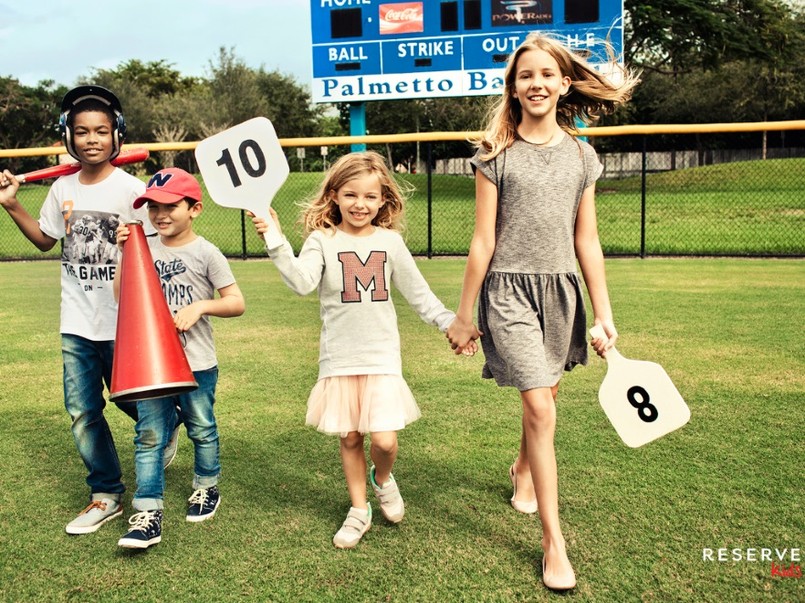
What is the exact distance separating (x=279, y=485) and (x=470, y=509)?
829mm

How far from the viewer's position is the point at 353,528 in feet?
9.72

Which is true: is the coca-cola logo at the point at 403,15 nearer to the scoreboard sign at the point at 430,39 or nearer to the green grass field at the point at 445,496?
the scoreboard sign at the point at 430,39

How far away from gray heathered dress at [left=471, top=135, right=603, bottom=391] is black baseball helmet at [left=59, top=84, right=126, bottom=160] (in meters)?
1.41

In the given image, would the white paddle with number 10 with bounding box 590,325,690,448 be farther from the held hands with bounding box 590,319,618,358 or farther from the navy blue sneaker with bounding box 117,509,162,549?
the navy blue sneaker with bounding box 117,509,162,549

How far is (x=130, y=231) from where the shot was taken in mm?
2938

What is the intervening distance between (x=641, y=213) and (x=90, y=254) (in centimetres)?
1036

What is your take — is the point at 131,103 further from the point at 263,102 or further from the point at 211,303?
the point at 211,303

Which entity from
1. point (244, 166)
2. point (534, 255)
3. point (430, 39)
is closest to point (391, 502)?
point (534, 255)


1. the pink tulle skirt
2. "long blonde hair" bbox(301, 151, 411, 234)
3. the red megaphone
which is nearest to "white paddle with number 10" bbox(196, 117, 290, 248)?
"long blonde hair" bbox(301, 151, 411, 234)

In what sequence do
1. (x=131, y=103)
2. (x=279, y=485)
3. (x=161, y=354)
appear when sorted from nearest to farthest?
(x=161, y=354), (x=279, y=485), (x=131, y=103)

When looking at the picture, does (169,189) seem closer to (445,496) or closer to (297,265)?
(297,265)

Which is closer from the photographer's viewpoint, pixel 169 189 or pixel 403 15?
pixel 169 189

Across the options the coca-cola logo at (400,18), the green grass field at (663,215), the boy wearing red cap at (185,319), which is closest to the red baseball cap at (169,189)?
the boy wearing red cap at (185,319)

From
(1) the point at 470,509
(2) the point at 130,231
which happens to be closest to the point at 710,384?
(1) the point at 470,509
